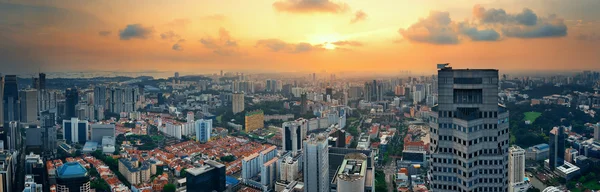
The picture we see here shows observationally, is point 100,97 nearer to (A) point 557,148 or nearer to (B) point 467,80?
(A) point 557,148

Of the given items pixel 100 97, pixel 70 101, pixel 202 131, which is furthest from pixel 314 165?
pixel 100 97

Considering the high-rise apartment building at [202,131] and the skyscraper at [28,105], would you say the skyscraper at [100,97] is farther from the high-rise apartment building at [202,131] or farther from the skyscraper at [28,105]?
the high-rise apartment building at [202,131]

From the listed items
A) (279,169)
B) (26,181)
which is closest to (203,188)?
(279,169)

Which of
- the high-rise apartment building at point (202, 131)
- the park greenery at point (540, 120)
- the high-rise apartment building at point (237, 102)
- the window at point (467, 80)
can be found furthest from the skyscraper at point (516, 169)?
the high-rise apartment building at point (237, 102)

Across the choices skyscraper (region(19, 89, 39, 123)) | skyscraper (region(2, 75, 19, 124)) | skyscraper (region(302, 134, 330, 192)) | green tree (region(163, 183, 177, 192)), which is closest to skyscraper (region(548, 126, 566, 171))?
skyscraper (region(302, 134, 330, 192))

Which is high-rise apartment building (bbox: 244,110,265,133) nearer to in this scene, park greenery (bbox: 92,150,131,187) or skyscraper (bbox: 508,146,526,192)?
park greenery (bbox: 92,150,131,187)
